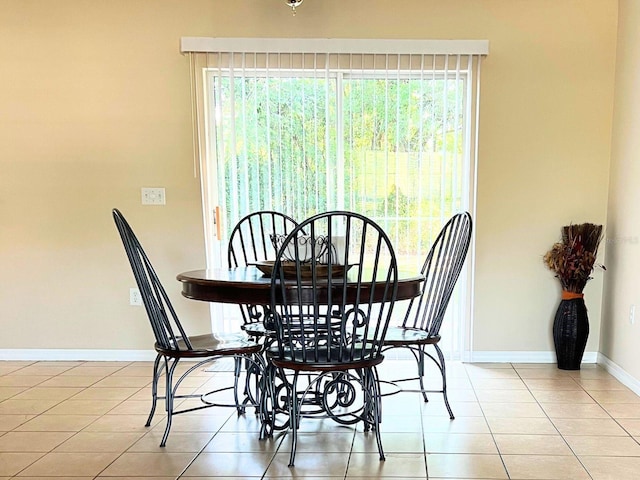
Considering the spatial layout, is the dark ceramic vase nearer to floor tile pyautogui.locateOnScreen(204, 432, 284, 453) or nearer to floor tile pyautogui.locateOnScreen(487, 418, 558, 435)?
floor tile pyautogui.locateOnScreen(487, 418, 558, 435)

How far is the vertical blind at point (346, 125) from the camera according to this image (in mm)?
3039

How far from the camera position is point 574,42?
3.00 meters

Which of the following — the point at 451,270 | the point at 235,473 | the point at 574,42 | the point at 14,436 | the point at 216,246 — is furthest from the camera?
the point at 216,246

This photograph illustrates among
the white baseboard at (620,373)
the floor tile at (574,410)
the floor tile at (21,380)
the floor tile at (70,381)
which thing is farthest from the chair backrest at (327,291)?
A: the floor tile at (21,380)

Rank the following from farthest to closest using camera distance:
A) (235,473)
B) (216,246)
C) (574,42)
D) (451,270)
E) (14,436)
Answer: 1. (216,246)
2. (574,42)
3. (451,270)
4. (14,436)
5. (235,473)

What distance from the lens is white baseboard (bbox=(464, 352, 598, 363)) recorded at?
3.15 m

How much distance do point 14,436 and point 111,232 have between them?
1420 mm

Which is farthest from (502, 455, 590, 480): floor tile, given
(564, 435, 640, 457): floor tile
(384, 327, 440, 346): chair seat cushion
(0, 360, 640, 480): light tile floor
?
(384, 327, 440, 346): chair seat cushion

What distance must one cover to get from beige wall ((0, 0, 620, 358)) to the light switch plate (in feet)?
0.14

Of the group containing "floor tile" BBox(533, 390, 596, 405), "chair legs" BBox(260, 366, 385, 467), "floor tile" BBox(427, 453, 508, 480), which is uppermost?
"chair legs" BBox(260, 366, 385, 467)

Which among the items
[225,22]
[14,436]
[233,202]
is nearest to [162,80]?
[225,22]

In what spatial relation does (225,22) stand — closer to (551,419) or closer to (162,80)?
(162,80)

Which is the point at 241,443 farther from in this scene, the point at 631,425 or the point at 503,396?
the point at 631,425

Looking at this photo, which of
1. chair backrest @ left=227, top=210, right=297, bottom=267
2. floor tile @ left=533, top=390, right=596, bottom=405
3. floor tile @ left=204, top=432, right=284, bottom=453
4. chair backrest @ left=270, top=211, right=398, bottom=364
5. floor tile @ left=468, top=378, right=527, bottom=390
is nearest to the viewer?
chair backrest @ left=270, top=211, right=398, bottom=364
